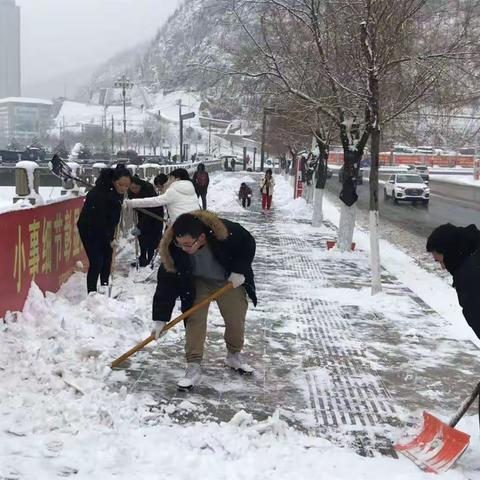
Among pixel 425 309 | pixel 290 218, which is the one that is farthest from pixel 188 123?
pixel 425 309

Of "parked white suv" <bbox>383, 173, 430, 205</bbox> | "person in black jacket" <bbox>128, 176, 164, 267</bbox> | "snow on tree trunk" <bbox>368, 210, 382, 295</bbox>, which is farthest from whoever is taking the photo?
"parked white suv" <bbox>383, 173, 430, 205</bbox>

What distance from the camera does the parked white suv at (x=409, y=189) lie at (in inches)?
1116

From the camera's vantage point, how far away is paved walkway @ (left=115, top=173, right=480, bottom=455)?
14.7ft

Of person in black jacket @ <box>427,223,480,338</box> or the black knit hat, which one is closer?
person in black jacket @ <box>427,223,480,338</box>

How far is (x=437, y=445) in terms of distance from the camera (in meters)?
3.93

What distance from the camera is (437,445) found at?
393cm

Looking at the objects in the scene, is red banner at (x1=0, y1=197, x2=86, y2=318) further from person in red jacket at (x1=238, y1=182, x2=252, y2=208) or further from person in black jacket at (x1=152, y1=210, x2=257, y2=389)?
person in red jacket at (x1=238, y1=182, x2=252, y2=208)

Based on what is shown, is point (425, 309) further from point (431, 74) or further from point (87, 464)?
point (87, 464)

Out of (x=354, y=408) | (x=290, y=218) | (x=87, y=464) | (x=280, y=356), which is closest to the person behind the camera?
(x=87, y=464)

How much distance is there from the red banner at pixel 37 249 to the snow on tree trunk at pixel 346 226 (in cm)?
544

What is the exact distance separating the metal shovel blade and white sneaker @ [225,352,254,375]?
5.20 ft

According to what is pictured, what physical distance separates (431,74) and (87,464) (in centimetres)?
789

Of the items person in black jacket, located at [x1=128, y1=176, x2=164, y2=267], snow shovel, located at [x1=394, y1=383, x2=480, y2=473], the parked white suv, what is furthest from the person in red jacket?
snow shovel, located at [x1=394, y1=383, x2=480, y2=473]

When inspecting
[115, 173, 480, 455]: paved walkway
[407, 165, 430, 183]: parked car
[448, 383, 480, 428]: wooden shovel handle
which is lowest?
[115, 173, 480, 455]: paved walkway
